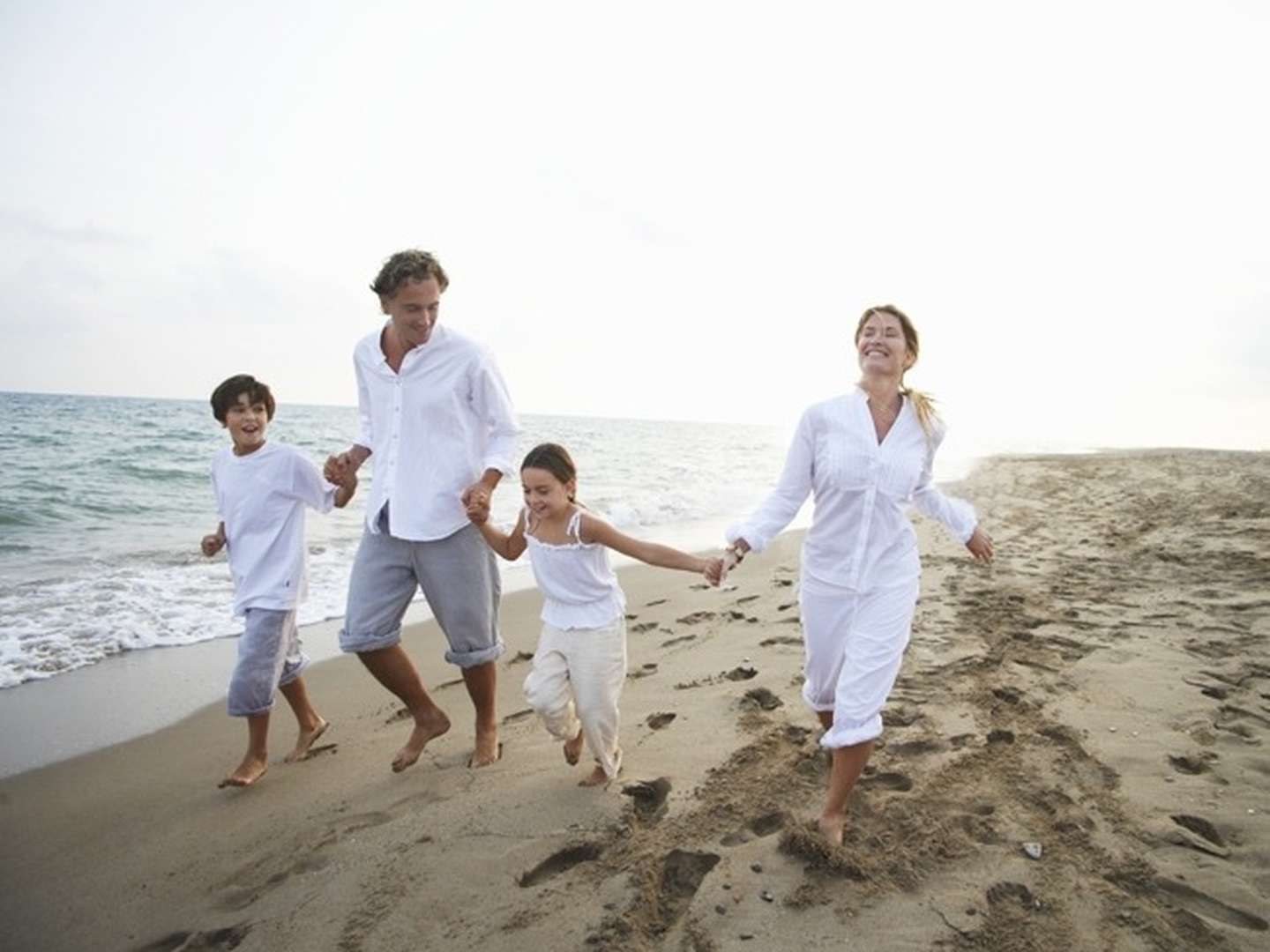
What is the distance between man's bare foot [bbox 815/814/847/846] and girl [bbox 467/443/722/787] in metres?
0.95

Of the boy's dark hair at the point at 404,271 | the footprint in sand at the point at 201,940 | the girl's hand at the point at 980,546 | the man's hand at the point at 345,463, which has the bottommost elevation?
the footprint in sand at the point at 201,940

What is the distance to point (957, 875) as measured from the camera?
2.54 m

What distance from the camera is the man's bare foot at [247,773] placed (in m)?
3.55

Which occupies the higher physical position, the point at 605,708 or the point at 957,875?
the point at 605,708

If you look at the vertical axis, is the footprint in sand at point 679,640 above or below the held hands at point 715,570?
below

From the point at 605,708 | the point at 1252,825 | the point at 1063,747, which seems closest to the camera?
the point at 1252,825

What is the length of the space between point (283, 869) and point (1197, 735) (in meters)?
4.08

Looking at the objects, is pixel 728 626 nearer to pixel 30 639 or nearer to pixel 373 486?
pixel 373 486

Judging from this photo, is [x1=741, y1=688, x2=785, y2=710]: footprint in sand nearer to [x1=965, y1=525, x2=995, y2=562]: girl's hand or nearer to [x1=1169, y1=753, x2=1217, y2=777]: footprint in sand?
[x1=965, y1=525, x2=995, y2=562]: girl's hand

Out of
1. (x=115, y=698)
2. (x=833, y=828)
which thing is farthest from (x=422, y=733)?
(x=115, y=698)

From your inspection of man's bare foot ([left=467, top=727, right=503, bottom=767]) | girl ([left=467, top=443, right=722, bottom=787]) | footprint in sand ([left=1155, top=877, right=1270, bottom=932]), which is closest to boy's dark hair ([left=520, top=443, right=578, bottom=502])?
girl ([left=467, top=443, right=722, bottom=787])

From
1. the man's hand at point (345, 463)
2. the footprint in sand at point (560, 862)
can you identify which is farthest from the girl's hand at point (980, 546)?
the man's hand at point (345, 463)

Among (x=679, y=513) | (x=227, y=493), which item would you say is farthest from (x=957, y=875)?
(x=679, y=513)

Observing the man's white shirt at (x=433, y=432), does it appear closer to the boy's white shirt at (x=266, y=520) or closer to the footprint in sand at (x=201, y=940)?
the boy's white shirt at (x=266, y=520)
